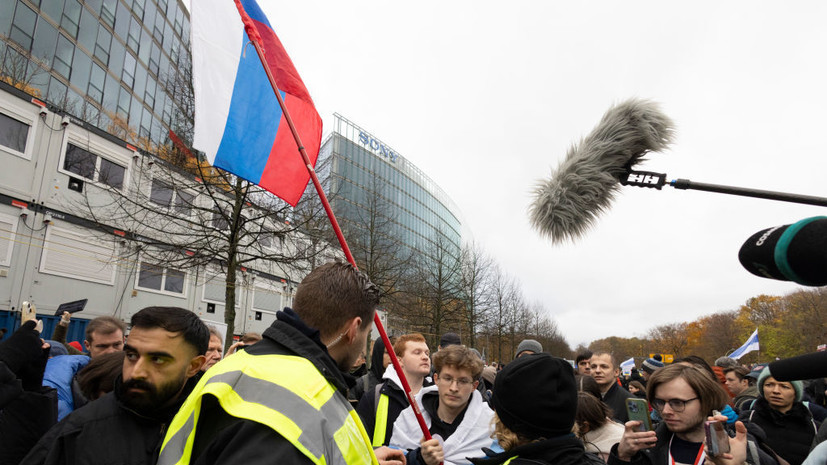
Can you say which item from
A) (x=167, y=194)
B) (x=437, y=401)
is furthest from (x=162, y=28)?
(x=437, y=401)

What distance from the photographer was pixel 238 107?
4051mm

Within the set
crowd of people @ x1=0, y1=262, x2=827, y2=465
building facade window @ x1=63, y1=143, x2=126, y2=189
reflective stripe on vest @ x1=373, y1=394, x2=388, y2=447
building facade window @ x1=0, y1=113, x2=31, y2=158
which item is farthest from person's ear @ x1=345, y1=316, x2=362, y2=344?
building facade window @ x1=0, y1=113, x2=31, y2=158

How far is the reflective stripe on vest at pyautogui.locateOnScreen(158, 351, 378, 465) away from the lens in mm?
1408

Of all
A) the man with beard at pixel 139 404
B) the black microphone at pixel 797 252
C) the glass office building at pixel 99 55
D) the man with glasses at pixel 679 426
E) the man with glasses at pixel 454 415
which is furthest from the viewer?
the glass office building at pixel 99 55

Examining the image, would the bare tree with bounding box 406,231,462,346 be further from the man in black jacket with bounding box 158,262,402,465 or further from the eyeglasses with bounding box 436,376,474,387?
the man in black jacket with bounding box 158,262,402,465

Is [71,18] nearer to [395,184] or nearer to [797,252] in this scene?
[797,252]

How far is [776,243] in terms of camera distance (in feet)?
2.78

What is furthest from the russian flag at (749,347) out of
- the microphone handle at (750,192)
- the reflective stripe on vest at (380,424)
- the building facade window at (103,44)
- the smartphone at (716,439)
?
the building facade window at (103,44)

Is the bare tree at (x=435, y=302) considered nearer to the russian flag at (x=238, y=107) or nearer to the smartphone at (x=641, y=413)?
the russian flag at (x=238, y=107)

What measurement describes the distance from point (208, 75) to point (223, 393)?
3.37m

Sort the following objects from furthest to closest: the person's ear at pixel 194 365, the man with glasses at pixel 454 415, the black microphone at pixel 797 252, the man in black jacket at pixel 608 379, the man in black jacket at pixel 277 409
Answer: the man in black jacket at pixel 608 379
the man with glasses at pixel 454 415
the person's ear at pixel 194 365
the man in black jacket at pixel 277 409
the black microphone at pixel 797 252

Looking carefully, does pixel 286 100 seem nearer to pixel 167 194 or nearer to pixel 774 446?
pixel 774 446

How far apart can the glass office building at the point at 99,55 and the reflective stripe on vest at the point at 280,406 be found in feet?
42.3

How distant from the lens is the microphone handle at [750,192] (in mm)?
1999
